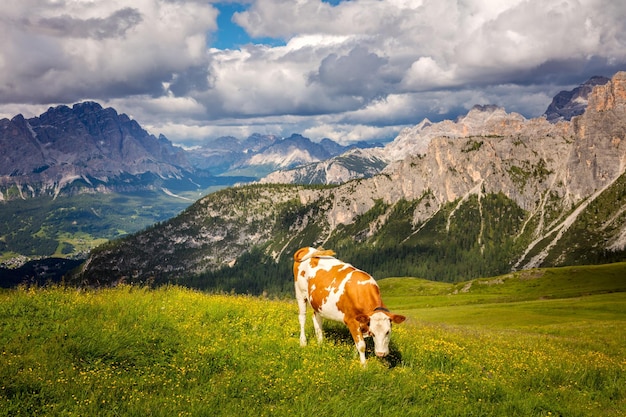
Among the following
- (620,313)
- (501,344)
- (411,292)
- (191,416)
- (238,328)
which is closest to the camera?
(191,416)

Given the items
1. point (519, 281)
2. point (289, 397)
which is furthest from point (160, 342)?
point (519, 281)

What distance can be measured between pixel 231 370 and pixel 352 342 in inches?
234

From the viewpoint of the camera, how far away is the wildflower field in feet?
37.6

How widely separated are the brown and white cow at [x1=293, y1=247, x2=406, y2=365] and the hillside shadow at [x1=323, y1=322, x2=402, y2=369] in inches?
44.1

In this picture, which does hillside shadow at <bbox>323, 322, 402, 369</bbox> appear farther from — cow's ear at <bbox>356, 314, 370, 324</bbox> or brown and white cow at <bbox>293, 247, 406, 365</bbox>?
cow's ear at <bbox>356, 314, 370, 324</bbox>

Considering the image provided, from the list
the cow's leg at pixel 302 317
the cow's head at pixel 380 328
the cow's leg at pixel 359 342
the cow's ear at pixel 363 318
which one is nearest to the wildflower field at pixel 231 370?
the cow's leg at pixel 359 342

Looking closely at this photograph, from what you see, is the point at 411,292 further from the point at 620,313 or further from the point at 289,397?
the point at 289,397

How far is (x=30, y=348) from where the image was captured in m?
13.2

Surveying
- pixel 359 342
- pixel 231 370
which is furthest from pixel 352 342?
pixel 231 370

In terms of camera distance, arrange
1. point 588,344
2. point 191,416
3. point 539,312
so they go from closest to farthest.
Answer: point 191,416, point 588,344, point 539,312

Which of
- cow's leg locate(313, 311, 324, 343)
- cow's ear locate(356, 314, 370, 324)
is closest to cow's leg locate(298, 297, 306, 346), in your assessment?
cow's leg locate(313, 311, 324, 343)

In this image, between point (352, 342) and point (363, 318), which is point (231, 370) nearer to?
point (363, 318)

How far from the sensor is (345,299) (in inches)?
639

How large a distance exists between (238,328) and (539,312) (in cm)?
7397
